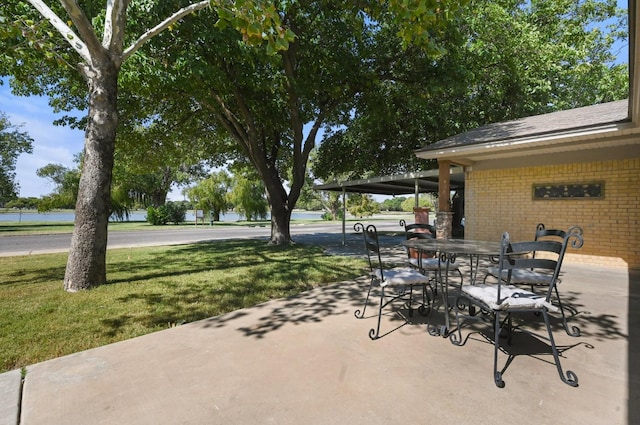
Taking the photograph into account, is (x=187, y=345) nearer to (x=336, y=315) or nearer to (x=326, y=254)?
(x=336, y=315)

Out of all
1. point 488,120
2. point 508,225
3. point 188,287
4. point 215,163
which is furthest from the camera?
point 215,163

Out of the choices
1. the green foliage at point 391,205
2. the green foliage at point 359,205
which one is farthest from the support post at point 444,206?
the green foliage at point 391,205

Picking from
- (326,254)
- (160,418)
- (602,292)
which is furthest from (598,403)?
(326,254)

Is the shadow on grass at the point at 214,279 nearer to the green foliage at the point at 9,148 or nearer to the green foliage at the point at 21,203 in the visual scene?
the green foliage at the point at 9,148

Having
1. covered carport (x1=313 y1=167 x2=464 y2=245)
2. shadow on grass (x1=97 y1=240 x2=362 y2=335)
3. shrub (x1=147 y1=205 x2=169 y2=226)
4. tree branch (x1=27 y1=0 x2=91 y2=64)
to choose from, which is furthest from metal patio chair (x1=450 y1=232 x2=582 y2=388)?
shrub (x1=147 y1=205 x2=169 y2=226)

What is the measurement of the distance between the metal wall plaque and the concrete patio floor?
4815 millimetres

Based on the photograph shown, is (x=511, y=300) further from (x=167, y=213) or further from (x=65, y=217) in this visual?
(x=65, y=217)

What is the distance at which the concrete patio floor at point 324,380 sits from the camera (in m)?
2.11

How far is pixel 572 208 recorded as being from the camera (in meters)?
7.65

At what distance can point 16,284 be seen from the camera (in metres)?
5.91

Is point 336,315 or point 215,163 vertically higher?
point 215,163

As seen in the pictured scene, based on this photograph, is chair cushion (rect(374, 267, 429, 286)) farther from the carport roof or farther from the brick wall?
the carport roof

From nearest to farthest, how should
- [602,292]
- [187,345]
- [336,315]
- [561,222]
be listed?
[187,345]
[336,315]
[602,292]
[561,222]

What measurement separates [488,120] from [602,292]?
11144 millimetres
